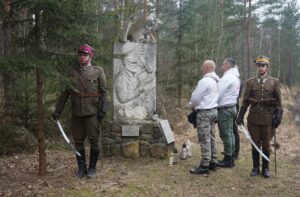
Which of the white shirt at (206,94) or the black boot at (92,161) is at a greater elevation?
the white shirt at (206,94)

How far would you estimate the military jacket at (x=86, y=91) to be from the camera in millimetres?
5875

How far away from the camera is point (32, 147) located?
28.0ft

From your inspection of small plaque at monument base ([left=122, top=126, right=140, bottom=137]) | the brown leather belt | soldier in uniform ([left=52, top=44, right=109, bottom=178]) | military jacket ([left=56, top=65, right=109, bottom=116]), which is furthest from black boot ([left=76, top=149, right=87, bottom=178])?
small plaque at monument base ([left=122, top=126, right=140, bottom=137])

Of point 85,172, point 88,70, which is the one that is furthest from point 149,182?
point 88,70

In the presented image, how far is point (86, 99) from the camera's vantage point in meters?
5.89

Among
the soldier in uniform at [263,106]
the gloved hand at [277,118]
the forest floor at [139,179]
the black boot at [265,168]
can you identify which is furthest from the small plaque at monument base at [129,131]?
the gloved hand at [277,118]

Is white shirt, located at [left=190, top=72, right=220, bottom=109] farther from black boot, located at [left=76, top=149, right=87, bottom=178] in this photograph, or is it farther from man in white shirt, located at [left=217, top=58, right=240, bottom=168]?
black boot, located at [left=76, top=149, right=87, bottom=178]

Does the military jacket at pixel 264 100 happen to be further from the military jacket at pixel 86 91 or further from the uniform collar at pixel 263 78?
the military jacket at pixel 86 91

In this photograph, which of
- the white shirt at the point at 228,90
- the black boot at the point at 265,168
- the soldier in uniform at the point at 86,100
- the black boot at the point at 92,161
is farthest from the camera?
the white shirt at the point at 228,90

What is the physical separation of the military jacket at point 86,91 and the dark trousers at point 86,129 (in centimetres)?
12

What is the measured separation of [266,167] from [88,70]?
349 centimetres

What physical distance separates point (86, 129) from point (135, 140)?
1.92 meters

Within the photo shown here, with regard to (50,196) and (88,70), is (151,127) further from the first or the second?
(50,196)

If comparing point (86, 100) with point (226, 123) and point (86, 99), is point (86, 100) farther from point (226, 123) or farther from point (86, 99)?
point (226, 123)
